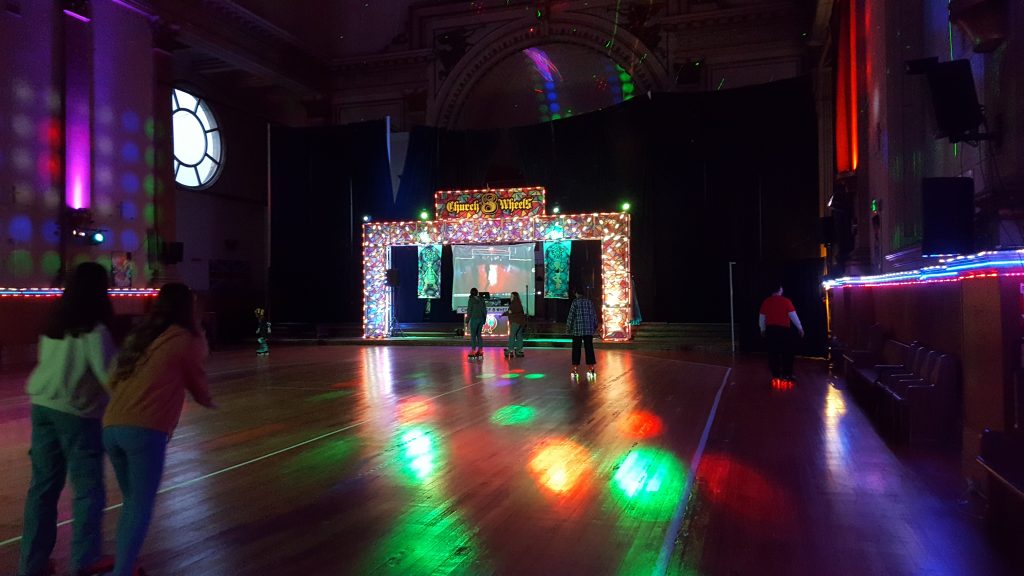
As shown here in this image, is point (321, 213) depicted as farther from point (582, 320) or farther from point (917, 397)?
point (917, 397)

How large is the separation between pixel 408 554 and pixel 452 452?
222 cm

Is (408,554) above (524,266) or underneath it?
underneath

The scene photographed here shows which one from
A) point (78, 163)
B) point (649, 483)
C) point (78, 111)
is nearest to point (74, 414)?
point (649, 483)

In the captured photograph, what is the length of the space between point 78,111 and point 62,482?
14.9m

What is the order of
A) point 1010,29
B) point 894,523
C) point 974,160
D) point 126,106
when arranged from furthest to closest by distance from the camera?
point 126,106
point 974,160
point 1010,29
point 894,523

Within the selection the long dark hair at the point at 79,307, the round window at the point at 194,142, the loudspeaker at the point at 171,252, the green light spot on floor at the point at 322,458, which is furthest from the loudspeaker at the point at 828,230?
the round window at the point at 194,142

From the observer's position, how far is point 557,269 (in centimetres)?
1909

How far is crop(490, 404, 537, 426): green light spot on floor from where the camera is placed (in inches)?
274

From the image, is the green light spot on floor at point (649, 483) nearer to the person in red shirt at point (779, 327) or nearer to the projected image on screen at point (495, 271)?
the person in red shirt at point (779, 327)

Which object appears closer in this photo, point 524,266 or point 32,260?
point 32,260

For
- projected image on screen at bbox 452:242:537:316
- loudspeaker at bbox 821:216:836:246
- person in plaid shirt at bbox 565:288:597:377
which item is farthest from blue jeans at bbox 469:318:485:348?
loudspeaker at bbox 821:216:836:246

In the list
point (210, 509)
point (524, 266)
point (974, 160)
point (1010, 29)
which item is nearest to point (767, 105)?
point (524, 266)

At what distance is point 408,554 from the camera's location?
11.3 ft

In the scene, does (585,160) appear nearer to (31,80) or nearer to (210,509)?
(31,80)
